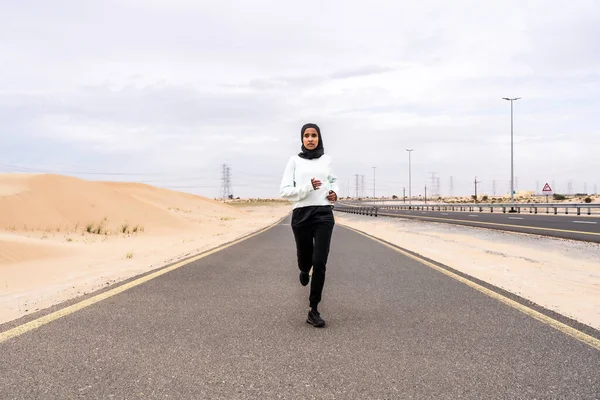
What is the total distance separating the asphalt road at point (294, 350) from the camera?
3312 millimetres

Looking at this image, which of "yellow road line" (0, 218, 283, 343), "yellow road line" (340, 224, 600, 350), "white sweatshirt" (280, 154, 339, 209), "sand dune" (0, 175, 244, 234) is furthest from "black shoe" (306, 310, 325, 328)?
→ "sand dune" (0, 175, 244, 234)

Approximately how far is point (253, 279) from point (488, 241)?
1277 cm

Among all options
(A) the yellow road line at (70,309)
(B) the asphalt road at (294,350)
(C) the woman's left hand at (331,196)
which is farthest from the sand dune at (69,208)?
(C) the woman's left hand at (331,196)

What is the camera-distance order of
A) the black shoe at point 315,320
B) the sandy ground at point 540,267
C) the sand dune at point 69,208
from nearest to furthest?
1. the black shoe at point 315,320
2. the sandy ground at point 540,267
3. the sand dune at point 69,208

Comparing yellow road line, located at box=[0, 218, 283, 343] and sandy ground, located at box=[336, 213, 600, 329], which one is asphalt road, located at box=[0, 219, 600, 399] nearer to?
yellow road line, located at box=[0, 218, 283, 343]

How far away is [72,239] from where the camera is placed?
18094 mm

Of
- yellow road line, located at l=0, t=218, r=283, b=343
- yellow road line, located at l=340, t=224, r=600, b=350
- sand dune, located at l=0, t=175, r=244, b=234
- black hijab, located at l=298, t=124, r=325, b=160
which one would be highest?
black hijab, located at l=298, t=124, r=325, b=160

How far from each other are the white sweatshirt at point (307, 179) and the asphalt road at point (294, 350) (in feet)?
4.24

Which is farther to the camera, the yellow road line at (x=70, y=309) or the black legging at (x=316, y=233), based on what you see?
the black legging at (x=316, y=233)

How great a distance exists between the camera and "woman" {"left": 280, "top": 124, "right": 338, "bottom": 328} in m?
5.06

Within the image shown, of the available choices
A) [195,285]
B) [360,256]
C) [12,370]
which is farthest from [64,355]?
[360,256]

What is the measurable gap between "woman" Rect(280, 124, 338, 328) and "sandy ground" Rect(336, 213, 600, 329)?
2.91m

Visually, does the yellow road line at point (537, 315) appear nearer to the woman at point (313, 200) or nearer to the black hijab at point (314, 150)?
the woman at point (313, 200)

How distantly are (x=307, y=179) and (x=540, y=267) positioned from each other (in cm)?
770
